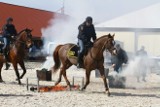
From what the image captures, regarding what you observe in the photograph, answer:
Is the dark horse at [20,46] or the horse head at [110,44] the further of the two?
the dark horse at [20,46]

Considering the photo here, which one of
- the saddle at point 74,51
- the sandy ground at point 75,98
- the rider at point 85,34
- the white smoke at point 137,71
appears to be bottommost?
the sandy ground at point 75,98

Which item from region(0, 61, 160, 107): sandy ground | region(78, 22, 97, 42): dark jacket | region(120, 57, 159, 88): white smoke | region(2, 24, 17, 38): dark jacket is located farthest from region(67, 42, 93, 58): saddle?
region(120, 57, 159, 88): white smoke

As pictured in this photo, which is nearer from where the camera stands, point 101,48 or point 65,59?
point 101,48

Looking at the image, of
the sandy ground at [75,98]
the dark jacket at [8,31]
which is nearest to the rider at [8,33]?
the dark jacket at [8,31]

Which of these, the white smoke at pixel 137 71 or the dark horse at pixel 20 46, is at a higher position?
the dark horse at pixel 20 46

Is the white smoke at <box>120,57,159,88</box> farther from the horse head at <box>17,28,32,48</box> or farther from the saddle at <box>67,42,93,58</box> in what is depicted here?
the horse head at <box>17,28,32,48</box>

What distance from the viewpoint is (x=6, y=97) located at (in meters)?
13.8

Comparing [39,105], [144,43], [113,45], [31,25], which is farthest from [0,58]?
[31,25]

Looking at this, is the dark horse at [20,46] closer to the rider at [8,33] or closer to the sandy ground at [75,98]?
the rider at [8,33]

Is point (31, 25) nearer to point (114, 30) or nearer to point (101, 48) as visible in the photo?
point (114, 30)

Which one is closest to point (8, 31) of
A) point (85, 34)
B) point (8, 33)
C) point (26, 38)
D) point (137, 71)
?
point (8, 33)

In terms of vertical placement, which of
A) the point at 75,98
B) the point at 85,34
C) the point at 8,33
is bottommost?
the point at 75,98

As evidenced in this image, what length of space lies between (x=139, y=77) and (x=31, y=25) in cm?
2886

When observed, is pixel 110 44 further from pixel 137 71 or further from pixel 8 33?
pixel 137 71
